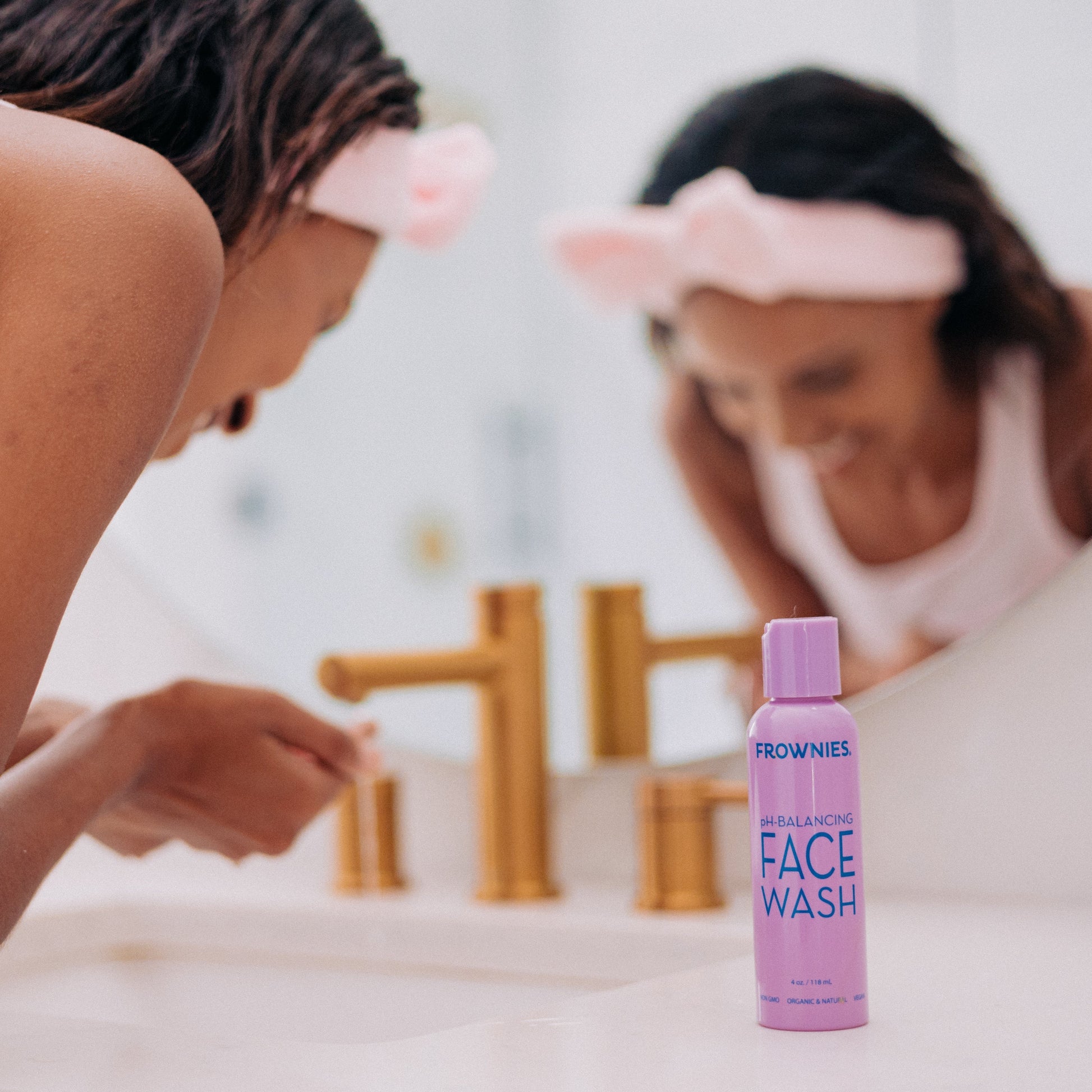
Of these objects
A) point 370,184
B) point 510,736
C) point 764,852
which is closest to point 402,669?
point 510,736

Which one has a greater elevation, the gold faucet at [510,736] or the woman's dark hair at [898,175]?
the woman's dark hair at [898,175]

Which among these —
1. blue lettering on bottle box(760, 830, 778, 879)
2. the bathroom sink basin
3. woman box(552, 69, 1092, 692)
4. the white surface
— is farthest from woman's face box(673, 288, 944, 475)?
blue lettering on bottle box(760, 830, 778, 879)

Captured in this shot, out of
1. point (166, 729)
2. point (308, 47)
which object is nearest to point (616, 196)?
point (308, 47)

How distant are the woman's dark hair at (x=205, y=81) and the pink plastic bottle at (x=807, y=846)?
33 cm

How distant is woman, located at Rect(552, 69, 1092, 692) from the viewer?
0.82 meters

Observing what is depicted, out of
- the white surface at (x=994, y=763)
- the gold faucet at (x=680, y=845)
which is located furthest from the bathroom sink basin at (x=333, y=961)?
the white surface at (x=994, y=763)

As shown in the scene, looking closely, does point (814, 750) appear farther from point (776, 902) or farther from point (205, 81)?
point (205, 81)

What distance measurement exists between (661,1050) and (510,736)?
417 mm

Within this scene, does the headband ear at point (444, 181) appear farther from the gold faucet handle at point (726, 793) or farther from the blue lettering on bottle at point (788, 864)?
the blue lettering on bottle at point (788, 864)

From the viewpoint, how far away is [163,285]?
49cm

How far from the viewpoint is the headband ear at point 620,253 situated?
0.92 m

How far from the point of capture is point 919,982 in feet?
2.02

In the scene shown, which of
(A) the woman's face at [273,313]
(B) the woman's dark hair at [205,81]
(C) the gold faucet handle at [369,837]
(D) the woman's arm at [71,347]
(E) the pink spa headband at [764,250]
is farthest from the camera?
(C) the gold faucet handle at [369,837]

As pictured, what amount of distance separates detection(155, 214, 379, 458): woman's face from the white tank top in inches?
12.1
